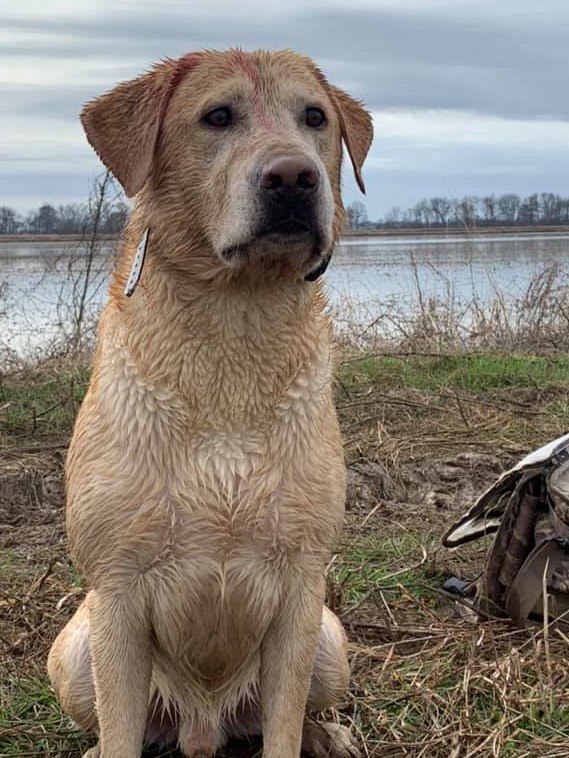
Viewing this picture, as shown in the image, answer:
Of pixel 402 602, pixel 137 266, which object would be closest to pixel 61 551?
pixel 402 602

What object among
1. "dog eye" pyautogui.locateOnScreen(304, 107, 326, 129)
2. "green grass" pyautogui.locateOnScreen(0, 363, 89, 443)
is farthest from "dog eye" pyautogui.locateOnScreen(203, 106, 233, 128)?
"green grass" pyautogui.locateOnScreen(0, 363, 89, 443)

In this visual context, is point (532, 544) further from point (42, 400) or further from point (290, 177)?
point (42, 400)

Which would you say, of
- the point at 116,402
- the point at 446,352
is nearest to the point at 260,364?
the point at 116,402

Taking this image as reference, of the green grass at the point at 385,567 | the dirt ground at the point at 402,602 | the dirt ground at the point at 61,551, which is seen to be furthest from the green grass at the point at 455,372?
the green grass at the point at 385,567

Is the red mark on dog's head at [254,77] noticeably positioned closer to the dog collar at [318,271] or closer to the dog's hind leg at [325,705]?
the dog collar at [318,271]

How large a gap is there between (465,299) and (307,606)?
865 cm

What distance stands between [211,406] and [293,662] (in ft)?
2.52

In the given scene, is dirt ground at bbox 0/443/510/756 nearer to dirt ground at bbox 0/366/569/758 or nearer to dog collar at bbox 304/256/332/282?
dirt ground at bbox 0/366/569/758

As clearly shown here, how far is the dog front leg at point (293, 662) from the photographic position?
3068 mm

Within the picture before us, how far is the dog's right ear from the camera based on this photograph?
9.95 feet

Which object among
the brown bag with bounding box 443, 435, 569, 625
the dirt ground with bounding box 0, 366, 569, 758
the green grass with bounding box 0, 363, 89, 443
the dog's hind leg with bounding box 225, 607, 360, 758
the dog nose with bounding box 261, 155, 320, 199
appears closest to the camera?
the dog nose with bounding box 261, 155, 320, 199

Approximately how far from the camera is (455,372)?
848cm

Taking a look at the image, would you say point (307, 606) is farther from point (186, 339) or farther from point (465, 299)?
point (465, 299)

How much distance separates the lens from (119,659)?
299cm
